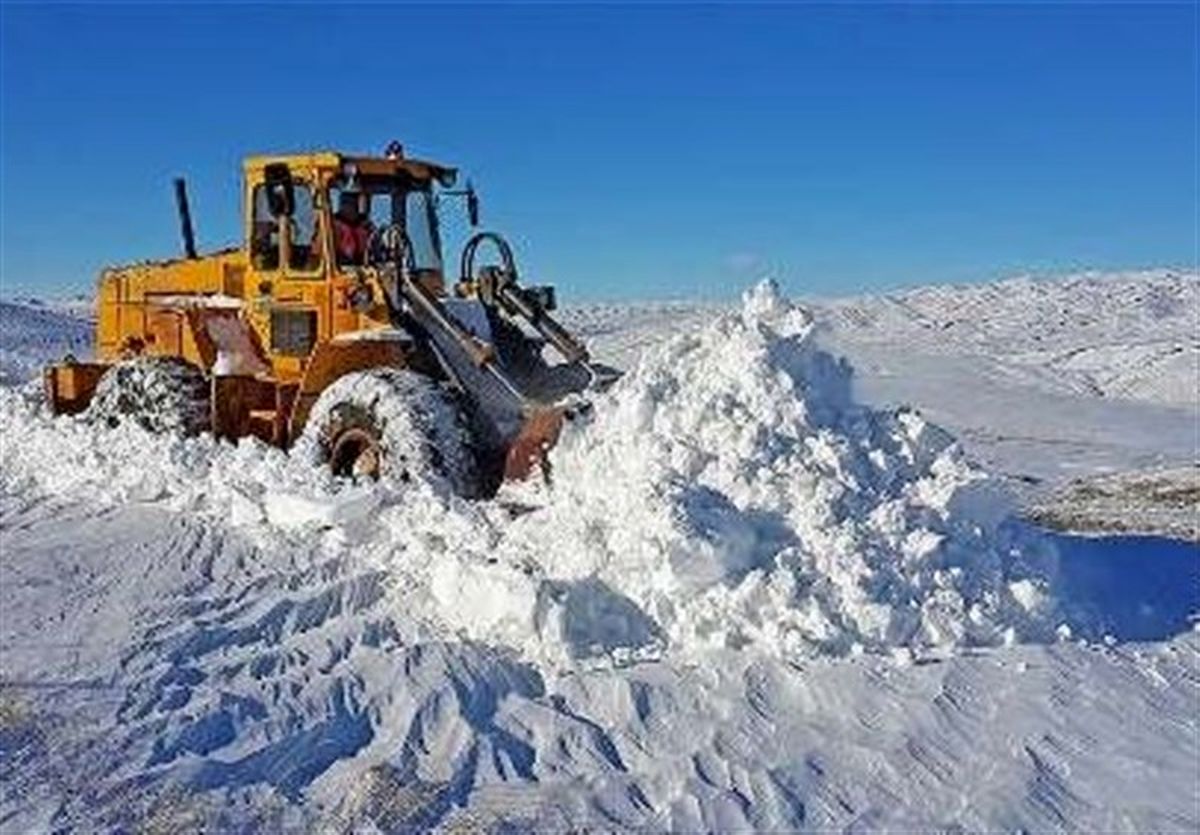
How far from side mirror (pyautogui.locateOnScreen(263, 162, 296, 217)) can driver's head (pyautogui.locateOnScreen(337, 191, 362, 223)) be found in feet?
1.12

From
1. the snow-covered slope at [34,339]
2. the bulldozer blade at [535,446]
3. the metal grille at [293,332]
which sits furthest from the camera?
the snow-covered slope at [34,339]

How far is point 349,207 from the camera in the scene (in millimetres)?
11297

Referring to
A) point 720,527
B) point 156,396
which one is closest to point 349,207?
point 156,396

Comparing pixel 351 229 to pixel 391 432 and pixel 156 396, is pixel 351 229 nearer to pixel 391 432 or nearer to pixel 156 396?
pixel 156 396

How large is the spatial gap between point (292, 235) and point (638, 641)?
544cm

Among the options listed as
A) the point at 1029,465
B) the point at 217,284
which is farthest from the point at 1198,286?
the point at 217,284

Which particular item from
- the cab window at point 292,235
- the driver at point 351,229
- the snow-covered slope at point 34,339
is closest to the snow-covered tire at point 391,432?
the driver at point 351,229

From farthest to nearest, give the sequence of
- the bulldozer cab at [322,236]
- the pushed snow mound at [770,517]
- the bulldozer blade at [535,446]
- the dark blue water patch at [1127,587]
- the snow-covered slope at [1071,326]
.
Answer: the snow-covered slope at [1071,326], the bulldozer cab at [322,236], the bulldozer blade at [535,446], the dark blue water patch at [1127,587], the pushed snow mound at [770,517]

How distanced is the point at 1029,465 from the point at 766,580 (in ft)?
45.3

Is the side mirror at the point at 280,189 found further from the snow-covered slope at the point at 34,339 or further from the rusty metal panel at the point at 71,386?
the snow-covered slope at the point at 34,339

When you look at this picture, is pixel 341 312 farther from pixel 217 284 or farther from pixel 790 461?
pixel 790 461

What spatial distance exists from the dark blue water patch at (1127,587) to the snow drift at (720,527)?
1.17 ft

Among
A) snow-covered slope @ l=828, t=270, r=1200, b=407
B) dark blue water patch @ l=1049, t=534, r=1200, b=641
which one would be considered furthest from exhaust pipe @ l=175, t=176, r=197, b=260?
snow-covered slope @ l=828, t=270, r=1200, b=407

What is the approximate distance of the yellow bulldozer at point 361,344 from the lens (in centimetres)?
934
